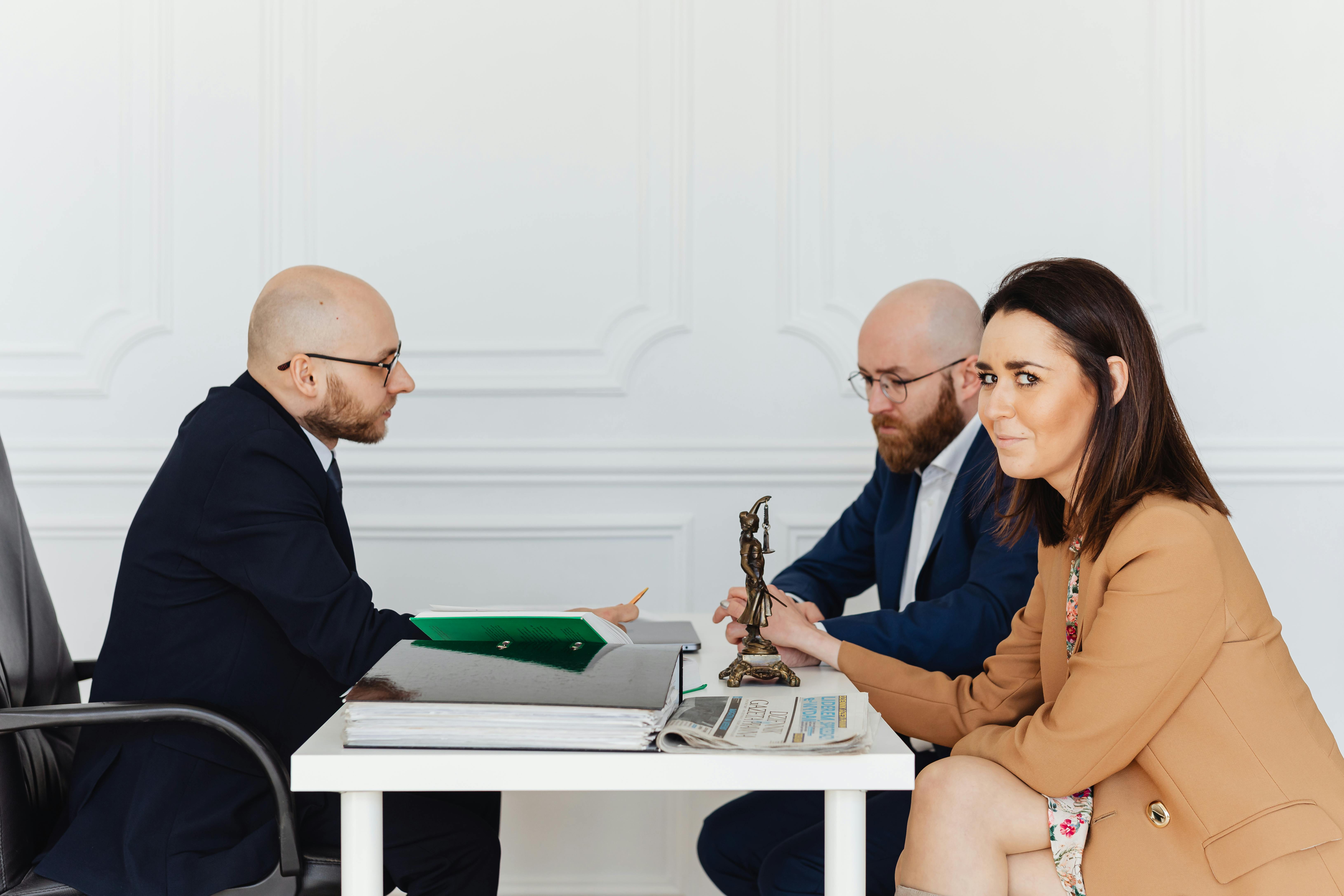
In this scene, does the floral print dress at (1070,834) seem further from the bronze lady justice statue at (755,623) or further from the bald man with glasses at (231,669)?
the bald man with glasses at (231,669)

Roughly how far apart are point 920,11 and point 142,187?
86.8 inches

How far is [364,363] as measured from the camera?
6.18 ft

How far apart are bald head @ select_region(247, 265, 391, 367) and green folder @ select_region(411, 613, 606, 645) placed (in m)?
0.64

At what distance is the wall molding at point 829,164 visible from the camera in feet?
9.39

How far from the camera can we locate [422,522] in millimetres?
2844

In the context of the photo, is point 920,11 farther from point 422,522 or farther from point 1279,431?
point 422,522

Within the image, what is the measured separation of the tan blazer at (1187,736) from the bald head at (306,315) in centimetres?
130

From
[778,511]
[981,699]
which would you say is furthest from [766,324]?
[981,699]

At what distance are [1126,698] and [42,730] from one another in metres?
1.59

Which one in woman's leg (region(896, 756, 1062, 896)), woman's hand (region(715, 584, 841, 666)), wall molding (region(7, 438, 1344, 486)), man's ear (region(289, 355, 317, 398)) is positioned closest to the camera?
woman's leg (region(896, 756, 1062, 896))

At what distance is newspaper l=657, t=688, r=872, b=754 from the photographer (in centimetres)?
112

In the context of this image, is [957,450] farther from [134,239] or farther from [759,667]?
[134,239]

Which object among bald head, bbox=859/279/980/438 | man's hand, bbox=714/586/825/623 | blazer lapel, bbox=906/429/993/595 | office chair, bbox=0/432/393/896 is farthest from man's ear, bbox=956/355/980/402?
office chair, bbox=0/432/393/896

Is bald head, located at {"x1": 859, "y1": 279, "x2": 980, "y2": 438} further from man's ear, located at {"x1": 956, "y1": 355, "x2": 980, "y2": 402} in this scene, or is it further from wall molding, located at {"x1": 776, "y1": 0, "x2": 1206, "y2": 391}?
wall molding, located at {"x1": 776, "y1": 0, "x2": 1206, "y2": 391}
